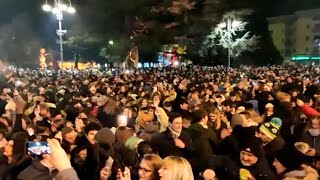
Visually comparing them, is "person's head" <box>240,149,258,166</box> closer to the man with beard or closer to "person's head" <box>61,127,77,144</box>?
the man with beard

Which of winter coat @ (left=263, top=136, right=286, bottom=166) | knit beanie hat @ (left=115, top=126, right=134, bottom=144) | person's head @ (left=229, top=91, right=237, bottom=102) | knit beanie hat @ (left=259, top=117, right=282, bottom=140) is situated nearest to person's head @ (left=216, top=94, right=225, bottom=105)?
person's head @ (left=229, top=91, right=237, bottom=102)

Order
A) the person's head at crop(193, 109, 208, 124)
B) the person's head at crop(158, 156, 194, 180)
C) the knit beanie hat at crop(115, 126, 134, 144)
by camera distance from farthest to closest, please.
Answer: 1. the person's head at crop(193, 109, 208, 124)
2. the knit beanie hat at crop(115, 126, 134, 144)
3. the person's head at crop(158, 156, 194, 180)

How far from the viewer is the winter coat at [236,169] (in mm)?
5102

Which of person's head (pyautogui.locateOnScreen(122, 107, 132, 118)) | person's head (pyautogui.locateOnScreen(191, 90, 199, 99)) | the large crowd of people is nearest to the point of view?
the large crowd of people

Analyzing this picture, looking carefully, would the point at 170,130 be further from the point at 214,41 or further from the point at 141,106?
the point at 214,41

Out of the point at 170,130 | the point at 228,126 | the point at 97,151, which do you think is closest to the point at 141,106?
the point at 228,126

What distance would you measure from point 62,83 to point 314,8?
11346 cm

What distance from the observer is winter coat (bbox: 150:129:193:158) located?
597 centimetres

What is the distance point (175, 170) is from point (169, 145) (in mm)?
1797

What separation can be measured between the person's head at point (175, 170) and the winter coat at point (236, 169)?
944 mm


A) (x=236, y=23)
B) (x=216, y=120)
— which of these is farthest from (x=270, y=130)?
(x=236, y=23)

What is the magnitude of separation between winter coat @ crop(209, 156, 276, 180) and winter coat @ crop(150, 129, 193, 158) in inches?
27.3

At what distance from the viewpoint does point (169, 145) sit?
19.9 ft

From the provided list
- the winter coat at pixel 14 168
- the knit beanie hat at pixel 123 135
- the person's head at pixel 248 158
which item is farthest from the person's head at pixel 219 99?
the winter coat at pixel 14 168
